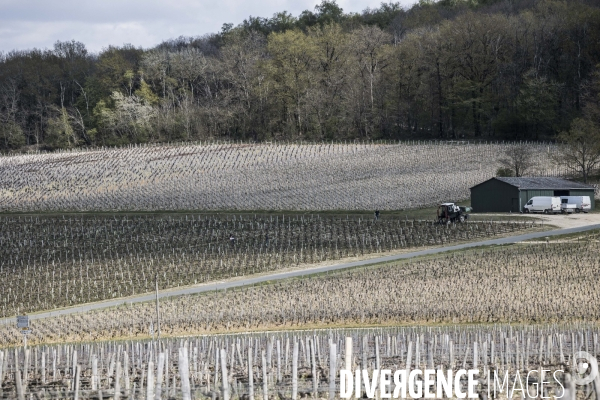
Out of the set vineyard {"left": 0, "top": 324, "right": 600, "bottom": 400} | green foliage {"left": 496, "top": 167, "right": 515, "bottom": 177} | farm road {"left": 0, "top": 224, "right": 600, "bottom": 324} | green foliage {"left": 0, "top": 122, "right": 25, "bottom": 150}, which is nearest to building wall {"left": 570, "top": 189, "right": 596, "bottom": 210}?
green foliage {"left": 496, "top": 167, "right": 515, "bottom": 177}

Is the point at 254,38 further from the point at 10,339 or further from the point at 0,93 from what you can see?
the point at 10,339

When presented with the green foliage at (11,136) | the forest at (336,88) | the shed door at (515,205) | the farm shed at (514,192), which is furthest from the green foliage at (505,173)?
the green foliage at (11,136)

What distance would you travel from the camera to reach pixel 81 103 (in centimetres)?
12444

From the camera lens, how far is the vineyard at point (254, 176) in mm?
74688

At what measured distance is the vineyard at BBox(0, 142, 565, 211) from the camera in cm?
7469

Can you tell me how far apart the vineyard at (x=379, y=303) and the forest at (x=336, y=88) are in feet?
171

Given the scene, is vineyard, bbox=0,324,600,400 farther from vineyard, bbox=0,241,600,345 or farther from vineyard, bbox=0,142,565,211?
vineyard, bbox=0,142,565,211

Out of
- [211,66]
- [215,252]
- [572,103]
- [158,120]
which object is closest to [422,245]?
[215,252]

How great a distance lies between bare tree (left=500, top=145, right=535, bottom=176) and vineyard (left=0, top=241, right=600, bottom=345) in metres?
34.6

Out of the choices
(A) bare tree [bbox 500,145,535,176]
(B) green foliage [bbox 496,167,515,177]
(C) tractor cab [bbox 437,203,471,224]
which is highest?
(A) bare tree [bbox 500,145,535,176]

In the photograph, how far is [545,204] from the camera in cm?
6419

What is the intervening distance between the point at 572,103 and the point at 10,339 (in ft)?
273

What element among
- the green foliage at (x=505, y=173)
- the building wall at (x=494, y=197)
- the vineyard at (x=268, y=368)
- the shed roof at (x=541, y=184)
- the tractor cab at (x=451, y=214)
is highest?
the green foliage at (x=505, y=173)

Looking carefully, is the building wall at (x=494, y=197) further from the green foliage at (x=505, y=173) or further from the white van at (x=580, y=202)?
the green foliage at (x=505, y=173)
